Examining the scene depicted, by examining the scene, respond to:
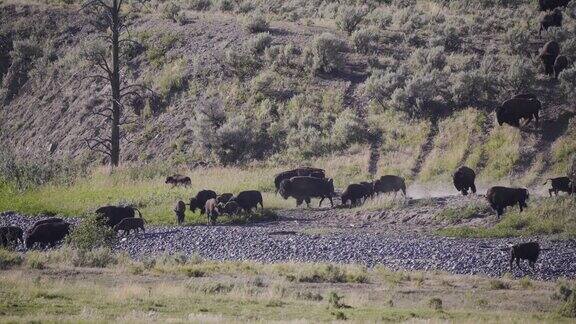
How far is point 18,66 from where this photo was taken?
6156cm

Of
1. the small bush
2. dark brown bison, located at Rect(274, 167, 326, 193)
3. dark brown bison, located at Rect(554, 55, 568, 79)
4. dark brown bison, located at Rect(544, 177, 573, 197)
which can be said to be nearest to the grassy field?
dark brown bison, located at Rect(544, 177, 573, 197)

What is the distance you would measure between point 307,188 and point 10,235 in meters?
11.6

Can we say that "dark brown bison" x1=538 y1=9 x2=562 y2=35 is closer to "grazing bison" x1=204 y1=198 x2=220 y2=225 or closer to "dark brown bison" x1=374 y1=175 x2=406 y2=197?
"dark brown bison" x1=374 y1=175 x2=406 y2=197

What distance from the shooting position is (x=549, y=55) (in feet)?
138

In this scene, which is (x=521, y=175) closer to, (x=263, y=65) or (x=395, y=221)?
(x=395, y=221)

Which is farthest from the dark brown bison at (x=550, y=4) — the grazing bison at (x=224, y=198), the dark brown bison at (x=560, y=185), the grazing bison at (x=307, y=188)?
the grazing bison at (x=224, y=198)

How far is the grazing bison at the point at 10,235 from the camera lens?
27203 mm

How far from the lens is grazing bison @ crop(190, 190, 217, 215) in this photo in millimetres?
32197

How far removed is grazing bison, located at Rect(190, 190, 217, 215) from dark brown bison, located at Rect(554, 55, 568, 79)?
1956 centimetres

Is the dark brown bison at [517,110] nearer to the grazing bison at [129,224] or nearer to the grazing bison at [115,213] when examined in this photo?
the grazing bison at [115,213]

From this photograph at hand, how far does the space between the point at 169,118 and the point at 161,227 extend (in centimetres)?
1894

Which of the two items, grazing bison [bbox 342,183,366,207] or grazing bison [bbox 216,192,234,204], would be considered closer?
grazing bison [bbox 216,192,234,204]

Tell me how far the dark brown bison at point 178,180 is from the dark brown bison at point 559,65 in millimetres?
18934

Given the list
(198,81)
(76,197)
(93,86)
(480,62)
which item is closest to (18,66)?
(93,86)
